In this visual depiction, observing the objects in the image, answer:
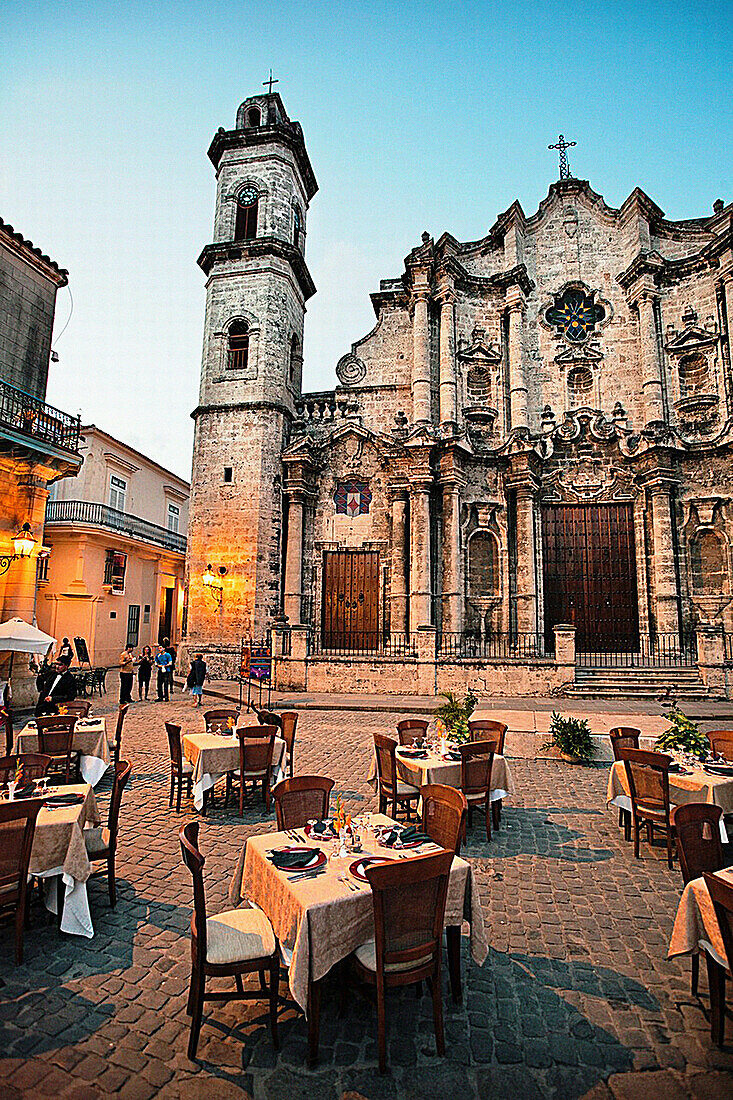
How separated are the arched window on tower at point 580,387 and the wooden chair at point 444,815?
65.5 ft

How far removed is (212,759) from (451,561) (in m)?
13.2

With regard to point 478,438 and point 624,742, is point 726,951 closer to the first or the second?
point 624,742

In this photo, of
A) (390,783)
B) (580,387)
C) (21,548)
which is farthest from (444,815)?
(580,387)

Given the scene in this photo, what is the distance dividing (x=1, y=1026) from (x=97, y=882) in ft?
6.73

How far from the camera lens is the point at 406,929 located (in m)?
3.48

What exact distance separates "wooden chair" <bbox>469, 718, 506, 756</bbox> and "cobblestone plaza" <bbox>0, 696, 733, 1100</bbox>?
2.27m

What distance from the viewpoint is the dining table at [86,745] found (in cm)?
805

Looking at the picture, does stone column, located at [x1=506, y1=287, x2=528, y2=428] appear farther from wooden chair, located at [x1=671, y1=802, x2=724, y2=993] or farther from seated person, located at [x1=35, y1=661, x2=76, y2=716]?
wooden chair, located at [x1=671, y1=802, x2=724, y2=993]

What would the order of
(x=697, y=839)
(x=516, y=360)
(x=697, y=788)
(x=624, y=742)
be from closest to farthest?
(x=697, y=839) → (x=697, y=788) → (x=624, y=742) → (x=516, y=360)

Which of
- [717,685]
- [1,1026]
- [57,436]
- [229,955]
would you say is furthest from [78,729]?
[717,685]

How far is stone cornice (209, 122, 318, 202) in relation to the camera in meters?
22.2

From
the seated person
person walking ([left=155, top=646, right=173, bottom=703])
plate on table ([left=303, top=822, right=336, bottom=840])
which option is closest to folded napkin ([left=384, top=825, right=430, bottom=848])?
plate on table ([left=303, top=822, right=336, bottom=840])

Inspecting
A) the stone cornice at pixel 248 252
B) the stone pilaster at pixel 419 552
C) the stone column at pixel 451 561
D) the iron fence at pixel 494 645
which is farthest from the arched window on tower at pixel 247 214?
the iron fence at pixel 494 645

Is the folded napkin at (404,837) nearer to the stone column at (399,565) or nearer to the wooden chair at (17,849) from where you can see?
the wooden chair at (17,849)
